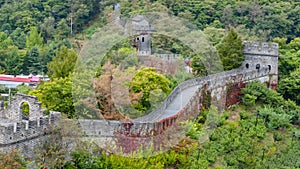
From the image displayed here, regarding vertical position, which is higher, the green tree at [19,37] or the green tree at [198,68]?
the green tree at [19,37]

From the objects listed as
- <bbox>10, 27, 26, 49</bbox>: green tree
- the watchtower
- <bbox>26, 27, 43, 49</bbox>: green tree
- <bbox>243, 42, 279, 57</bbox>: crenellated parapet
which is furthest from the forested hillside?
<bbox>10, 27, 26, 49</bbox>: green tree

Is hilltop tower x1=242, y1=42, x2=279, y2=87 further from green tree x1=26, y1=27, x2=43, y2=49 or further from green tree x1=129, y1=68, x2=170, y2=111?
green tree x1=26, y1=27, x2=43, y2=49

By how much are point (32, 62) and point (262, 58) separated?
2016 cm

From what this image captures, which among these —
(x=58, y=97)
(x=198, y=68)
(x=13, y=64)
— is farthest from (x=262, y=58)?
(x=13, y=64)

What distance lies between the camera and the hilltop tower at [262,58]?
29.9 metres

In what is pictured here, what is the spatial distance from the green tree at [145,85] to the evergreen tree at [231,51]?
5.22m

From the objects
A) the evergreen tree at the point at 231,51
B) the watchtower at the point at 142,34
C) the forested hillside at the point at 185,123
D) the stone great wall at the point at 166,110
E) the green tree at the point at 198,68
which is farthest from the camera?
the watchtower at the point at 142,34

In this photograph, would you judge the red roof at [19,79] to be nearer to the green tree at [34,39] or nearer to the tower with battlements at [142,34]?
the tower with battlements at [142,34]

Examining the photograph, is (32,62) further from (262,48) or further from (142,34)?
(262,48)

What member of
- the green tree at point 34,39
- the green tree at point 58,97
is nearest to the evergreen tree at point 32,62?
the green tree at point 34,39

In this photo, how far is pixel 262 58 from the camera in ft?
98.9

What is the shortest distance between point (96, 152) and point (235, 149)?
6967 mm

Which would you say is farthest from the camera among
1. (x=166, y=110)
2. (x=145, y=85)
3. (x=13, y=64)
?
(x=13, y=64)

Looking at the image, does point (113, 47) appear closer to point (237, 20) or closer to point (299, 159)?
point (299, 159)
